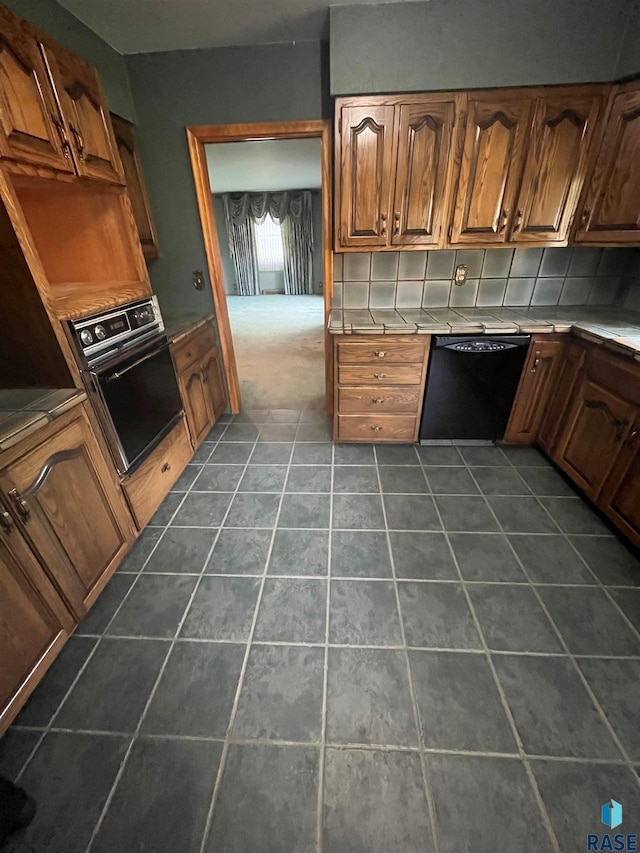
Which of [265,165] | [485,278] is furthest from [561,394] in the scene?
[265,165]

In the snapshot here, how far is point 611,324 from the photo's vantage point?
1972mm

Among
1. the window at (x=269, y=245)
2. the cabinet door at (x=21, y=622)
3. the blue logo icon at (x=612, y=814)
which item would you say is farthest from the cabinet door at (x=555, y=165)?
the window at (x=269, y=245)

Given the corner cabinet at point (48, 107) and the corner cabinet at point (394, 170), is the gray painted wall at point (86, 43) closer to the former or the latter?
the corner cabinet at point (48, 107)

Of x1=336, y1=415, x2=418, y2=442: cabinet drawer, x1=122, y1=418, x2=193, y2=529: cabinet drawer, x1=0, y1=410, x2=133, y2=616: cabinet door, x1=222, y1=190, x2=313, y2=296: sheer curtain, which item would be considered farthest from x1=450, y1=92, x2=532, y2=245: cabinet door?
x1=222, y1=190, x2=313, y2=296: sheer curtain

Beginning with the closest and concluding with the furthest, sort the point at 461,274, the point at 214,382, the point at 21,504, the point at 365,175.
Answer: the point at 21,504, the point at 365,175, the point at 461,274, the point at 214,382

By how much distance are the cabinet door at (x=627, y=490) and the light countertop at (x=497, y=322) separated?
20.2 inches

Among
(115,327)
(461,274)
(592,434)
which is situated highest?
(461,274)

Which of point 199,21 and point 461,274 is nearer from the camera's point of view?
point 199,21

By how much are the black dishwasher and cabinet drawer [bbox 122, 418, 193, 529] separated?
161 cm

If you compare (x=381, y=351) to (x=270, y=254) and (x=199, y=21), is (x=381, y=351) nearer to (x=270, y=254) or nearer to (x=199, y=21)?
(x=199, y=21)

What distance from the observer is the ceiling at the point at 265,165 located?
4059 millimetres

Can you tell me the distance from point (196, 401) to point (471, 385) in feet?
6.08

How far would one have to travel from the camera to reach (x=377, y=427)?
243 centimetres

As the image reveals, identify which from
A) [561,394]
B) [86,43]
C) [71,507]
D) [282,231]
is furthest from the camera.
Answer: [282,231]
